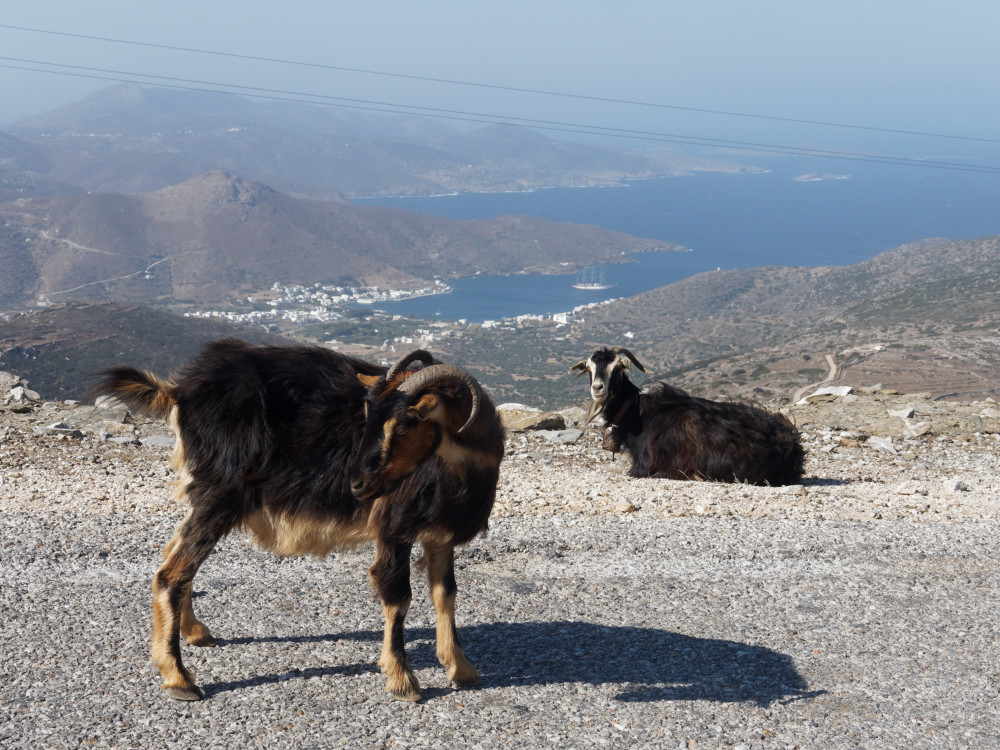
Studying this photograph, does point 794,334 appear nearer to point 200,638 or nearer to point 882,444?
point 882,444

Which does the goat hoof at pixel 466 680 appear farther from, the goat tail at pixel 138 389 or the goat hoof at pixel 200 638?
the goat tail at pixel 138 389

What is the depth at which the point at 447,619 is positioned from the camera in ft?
18.9

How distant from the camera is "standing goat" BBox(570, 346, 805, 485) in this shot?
38.8ft

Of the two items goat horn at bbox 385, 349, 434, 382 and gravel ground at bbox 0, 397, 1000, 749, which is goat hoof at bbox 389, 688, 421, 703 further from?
goat horn at bbox 385, 349, 434, 382

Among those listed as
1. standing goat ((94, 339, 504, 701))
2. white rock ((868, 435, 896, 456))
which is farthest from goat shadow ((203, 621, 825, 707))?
white rock ((868, 435, 896, 456))

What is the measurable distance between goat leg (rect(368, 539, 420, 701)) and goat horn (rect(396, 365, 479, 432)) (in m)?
1.00

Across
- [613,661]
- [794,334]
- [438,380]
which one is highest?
[438,380]

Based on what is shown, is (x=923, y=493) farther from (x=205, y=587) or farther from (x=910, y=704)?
(x=205, y=587)

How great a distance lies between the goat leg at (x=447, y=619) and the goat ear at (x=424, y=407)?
3.74 ft

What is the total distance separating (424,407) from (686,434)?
778 cm

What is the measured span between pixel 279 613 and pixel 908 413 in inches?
505

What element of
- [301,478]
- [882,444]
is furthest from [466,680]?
[882,444]

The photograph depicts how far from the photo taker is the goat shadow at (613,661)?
588 cm

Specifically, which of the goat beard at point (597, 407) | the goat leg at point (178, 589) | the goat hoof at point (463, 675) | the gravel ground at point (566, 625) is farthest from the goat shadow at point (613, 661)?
the goat beard at point (597, 407)
